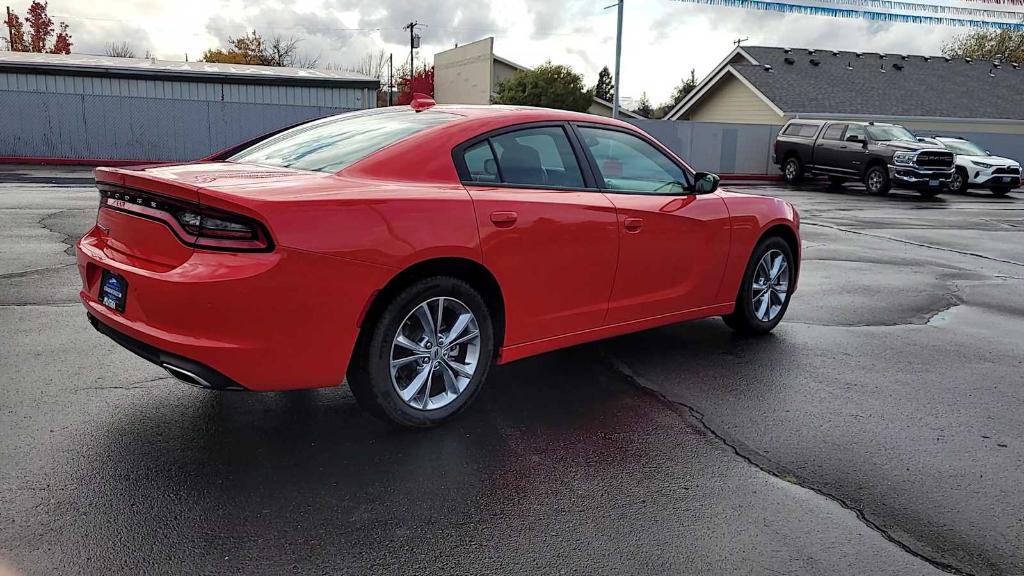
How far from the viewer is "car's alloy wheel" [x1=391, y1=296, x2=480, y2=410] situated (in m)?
3.60

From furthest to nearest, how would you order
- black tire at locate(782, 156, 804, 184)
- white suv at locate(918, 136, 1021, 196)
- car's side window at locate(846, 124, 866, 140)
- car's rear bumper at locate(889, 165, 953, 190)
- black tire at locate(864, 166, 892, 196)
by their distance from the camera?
black tire at locate(782, 156, 804, 184), white suv at locate(918, 136, 1021, 196), car's side window at locate(846, 124, 866, 140), black tire at locate(864, 166, 892, 196), car's rear bumper at locate(889, 165, 953, 190)

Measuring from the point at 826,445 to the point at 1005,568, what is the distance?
42.2 inches

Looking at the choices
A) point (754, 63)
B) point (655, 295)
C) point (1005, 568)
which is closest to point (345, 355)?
point (655, 295)

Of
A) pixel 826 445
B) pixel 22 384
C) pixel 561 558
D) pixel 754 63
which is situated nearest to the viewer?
pixel 561 558

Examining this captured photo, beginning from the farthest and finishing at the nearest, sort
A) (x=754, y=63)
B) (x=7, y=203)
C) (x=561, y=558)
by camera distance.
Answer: (x=754, y=63)
(x=7, y=203)
(x=561, y=558)

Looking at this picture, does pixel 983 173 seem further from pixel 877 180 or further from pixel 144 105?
pixel 144 105

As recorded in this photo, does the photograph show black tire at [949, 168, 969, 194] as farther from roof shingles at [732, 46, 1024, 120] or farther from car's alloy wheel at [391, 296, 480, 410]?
car's alloy wheel at [391, 296, 480, 410]

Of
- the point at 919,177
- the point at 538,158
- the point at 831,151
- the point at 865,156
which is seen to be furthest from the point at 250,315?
the point at 831,151

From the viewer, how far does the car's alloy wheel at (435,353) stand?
360 centimetres

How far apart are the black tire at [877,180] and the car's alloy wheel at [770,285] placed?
18.4m

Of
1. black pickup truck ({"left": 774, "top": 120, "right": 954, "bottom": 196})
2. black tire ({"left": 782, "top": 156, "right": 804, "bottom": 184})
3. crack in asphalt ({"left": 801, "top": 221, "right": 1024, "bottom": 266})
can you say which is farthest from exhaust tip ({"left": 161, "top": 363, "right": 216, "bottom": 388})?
black tire ({"left": 782, "top": 156, "right": 804, "bottom": 184})

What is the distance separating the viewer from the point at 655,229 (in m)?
4.61

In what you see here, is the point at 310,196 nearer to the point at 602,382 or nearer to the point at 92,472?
the point at 92,472

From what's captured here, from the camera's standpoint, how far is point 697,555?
278 cm
